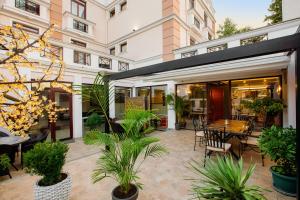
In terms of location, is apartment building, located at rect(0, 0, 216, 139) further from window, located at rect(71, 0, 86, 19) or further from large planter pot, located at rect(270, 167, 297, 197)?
large planter pot, located at rect(270, 167, 297, 197)

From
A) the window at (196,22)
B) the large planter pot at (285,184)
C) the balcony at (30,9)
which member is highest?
the window at (196,22)

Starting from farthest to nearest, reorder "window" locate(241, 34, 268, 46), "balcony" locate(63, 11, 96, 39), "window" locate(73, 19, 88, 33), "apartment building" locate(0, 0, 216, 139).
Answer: "window" locate(73, 19, 88, 33), "balcony" locate(63, 11, 96, 39), "apartment building" locate(0, 0, 216, 139), "window" locate(241, 34, 268, 46)

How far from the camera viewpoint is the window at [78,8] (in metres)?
10.5

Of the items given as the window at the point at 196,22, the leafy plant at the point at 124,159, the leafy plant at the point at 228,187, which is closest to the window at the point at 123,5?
the window at the point at 196,22

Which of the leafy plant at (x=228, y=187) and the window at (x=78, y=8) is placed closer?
the leafy plant at (x=228, y=187)

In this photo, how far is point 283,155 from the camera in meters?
2.70

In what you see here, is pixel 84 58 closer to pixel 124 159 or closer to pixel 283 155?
pixel 124 159

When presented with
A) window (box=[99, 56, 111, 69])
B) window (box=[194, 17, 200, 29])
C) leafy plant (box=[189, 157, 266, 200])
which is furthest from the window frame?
window (box=[194, 17, 200, 29])

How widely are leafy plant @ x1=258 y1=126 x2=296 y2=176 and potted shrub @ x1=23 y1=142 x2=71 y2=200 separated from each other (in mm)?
3576

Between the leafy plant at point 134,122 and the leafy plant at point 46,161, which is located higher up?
the leafy plant at point 134,122

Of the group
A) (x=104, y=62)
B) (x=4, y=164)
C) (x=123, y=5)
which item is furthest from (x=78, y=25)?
(x=4, y=164)

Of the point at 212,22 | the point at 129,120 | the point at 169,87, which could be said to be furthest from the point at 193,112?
the point at 212,22

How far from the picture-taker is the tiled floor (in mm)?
2914

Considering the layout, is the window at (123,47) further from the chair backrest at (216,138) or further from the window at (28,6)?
the chair backrest at (216,138)
